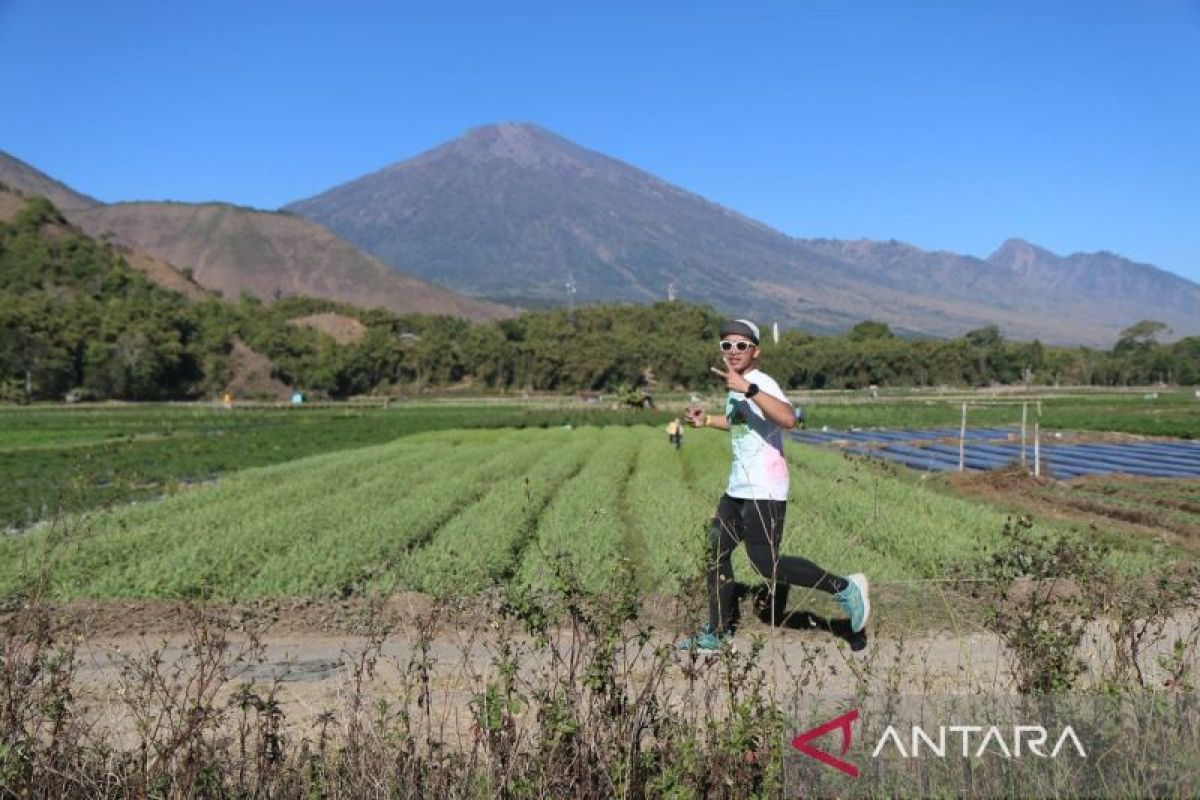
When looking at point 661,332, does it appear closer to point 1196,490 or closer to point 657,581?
point 1196,490

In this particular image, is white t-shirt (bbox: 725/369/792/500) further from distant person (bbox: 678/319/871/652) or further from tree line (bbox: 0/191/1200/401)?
tree line (bbox: 0/191/1200/401)

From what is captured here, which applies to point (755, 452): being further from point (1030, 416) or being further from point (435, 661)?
point (1030, 416)

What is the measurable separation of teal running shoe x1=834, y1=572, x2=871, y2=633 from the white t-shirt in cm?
71

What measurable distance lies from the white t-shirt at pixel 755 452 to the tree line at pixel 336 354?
7145 cm

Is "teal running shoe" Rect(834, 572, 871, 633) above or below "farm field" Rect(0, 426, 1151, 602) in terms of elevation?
above

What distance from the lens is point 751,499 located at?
201 inches

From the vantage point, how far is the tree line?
6994 cm

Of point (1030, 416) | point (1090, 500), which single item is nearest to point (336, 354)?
point (1030, 416)

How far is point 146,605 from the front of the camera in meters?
7.31

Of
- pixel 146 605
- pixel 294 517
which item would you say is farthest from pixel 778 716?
pixel 294 517

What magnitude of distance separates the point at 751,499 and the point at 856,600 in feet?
2.98

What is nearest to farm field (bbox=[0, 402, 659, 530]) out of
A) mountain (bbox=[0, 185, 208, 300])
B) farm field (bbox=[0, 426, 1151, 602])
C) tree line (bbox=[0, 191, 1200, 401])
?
farm field (bbox=[0, 426, 1151, 602])

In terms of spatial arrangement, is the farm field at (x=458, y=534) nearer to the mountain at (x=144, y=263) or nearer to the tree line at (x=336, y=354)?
the tree line at (x=336, y=354)

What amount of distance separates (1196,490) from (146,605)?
16623 mm
